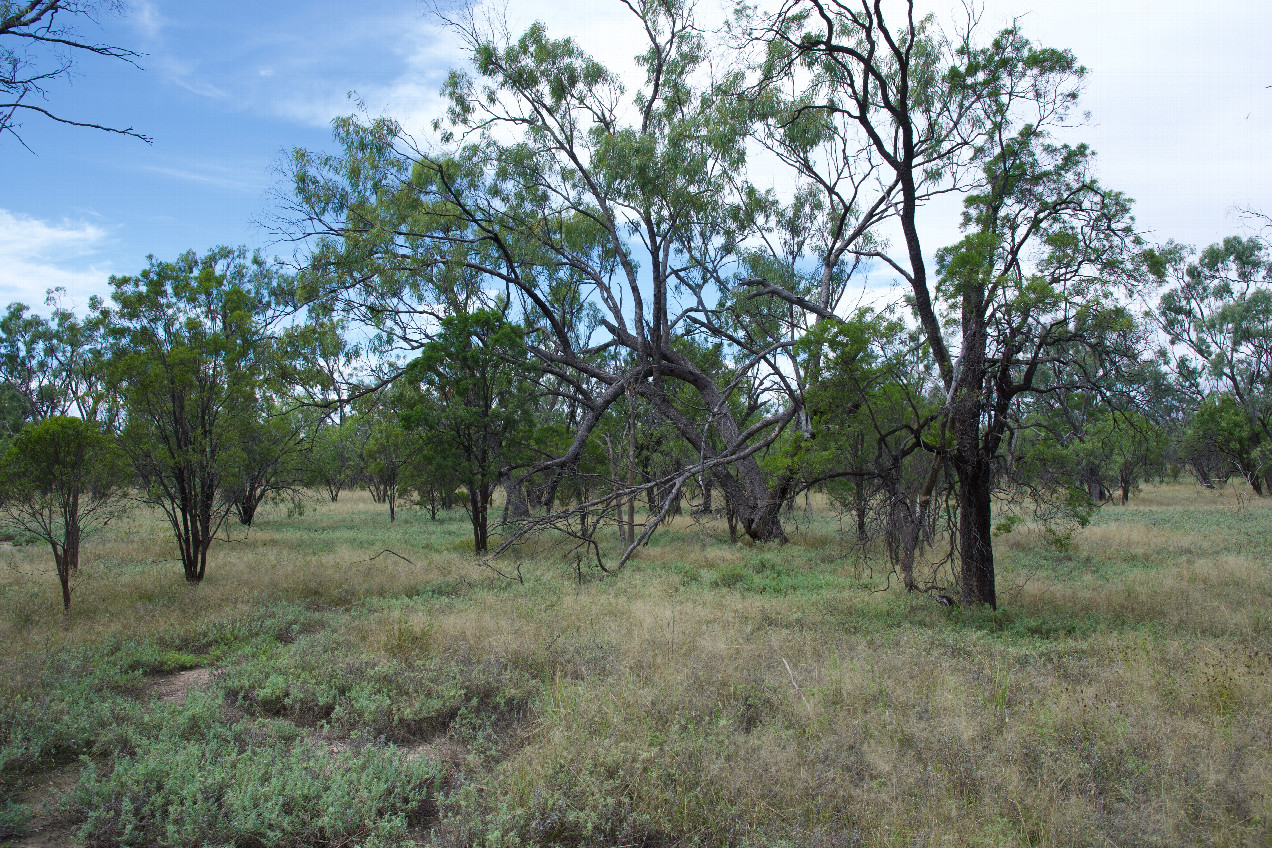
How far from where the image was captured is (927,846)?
3.87m

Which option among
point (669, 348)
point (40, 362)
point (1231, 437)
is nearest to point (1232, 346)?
point (1231, 437)

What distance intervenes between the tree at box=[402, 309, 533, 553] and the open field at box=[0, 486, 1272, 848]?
6.23 m

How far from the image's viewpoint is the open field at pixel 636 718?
4.19m

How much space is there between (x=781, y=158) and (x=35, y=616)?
17.7 m

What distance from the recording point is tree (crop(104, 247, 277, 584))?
11.9 meters

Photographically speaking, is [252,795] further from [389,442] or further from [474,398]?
[389,442]

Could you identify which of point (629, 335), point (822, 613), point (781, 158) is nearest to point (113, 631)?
point (822, 613)

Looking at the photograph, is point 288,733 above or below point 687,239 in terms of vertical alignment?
below

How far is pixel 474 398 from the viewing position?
17344 mm

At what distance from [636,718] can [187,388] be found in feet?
35.8

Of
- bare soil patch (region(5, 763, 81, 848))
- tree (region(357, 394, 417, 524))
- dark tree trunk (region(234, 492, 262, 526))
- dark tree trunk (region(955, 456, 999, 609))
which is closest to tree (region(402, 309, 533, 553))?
tree (region(357, 394, 417, 524))

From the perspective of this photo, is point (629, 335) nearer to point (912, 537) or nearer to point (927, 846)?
point (912, 537)

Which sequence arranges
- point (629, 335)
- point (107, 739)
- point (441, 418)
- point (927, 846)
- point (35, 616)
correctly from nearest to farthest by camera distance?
point (927, 846)
point (107, 739)
point (35, 616)
point (441, 418)
point (629, 335)

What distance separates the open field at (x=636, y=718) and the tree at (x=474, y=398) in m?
6.23
